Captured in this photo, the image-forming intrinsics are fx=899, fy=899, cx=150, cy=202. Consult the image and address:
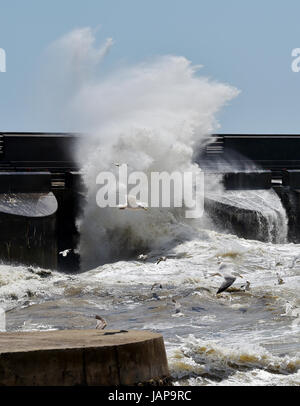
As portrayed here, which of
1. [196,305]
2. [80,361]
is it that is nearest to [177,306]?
[196,305]

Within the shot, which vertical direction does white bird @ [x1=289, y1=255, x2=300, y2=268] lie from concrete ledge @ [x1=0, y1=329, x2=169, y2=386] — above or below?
below

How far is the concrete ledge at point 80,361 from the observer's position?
5.74 m

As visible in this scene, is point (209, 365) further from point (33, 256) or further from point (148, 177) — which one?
point (148, 177)

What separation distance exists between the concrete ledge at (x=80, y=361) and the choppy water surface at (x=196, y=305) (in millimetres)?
758

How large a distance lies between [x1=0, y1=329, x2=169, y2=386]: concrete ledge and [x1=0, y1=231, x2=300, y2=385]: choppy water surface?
0.76m

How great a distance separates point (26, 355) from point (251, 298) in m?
6.61

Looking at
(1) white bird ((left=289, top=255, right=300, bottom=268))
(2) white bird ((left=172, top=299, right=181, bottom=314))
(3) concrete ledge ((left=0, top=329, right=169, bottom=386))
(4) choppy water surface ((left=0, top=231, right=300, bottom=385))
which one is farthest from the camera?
(1) white bird ((left=289, top=255, right=300, bottom=268))

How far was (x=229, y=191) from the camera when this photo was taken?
21.7 metres

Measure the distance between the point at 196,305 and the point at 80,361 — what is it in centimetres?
585

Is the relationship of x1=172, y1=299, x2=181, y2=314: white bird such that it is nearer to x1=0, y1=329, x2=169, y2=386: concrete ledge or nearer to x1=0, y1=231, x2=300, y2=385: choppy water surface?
x1=0, y1=231, x2=300, y2=385: choppy water surface

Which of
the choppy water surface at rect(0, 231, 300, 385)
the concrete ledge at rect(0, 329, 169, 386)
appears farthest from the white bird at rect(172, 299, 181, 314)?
the concrete ledge at rect(0, 329, 169, 386)

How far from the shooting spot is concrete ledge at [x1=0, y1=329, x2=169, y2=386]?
5742 millimetres

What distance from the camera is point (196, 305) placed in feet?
38.2

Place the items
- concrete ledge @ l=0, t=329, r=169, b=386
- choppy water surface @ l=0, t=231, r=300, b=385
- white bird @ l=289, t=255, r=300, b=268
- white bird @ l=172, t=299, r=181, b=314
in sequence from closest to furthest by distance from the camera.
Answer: concrete ledge @ l=0, t=329, r=169, b=386 < choppy water surface @ l=0, t=231, r=300, b=385 < white bird @ l=172, t=299, r=181, b=314 < white bird @ l=289, t=255, r=300, b=268
